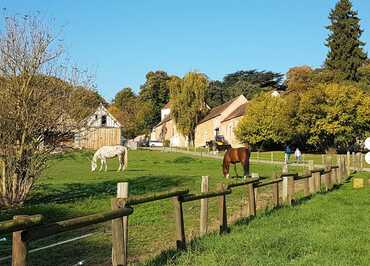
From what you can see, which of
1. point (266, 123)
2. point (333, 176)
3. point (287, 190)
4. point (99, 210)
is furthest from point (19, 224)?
point (266, 123)

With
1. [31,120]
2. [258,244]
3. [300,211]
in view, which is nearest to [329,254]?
[258,244]

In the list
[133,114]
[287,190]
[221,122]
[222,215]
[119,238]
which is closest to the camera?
[119,238]

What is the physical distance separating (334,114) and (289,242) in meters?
44.2

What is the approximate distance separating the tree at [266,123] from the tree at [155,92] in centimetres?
4933

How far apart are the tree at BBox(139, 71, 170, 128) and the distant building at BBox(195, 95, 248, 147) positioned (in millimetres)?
25353

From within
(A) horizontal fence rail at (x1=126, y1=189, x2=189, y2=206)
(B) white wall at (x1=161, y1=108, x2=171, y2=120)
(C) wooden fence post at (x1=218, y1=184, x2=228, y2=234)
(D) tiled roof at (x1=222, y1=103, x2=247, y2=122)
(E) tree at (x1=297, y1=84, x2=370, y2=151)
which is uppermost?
(B) white wall at (x1=161, y1=108, x2=171, y2=120)

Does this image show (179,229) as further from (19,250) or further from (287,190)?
(287,190)

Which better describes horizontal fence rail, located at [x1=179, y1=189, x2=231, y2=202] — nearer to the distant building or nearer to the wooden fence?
the wooden fence

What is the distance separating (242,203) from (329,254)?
7873 millimetres

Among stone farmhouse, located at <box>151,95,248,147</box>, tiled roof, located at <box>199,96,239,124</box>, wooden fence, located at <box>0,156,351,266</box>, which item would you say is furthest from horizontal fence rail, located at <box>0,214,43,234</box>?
tiled roof, located at <box>199,96,239,124</box>

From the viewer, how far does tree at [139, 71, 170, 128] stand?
10862cm

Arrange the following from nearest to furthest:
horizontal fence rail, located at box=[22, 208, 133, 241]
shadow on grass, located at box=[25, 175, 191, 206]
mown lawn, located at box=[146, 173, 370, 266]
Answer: horizontal fence rail, located at box=[22, 208, 133, 241] → mown lawn, located at box=[146, 173, 370, 266] → shadow on grass, located at box=[25, 175, 191, 206]

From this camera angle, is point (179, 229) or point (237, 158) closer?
point (179, 229)

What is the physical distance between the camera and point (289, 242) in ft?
27.1
